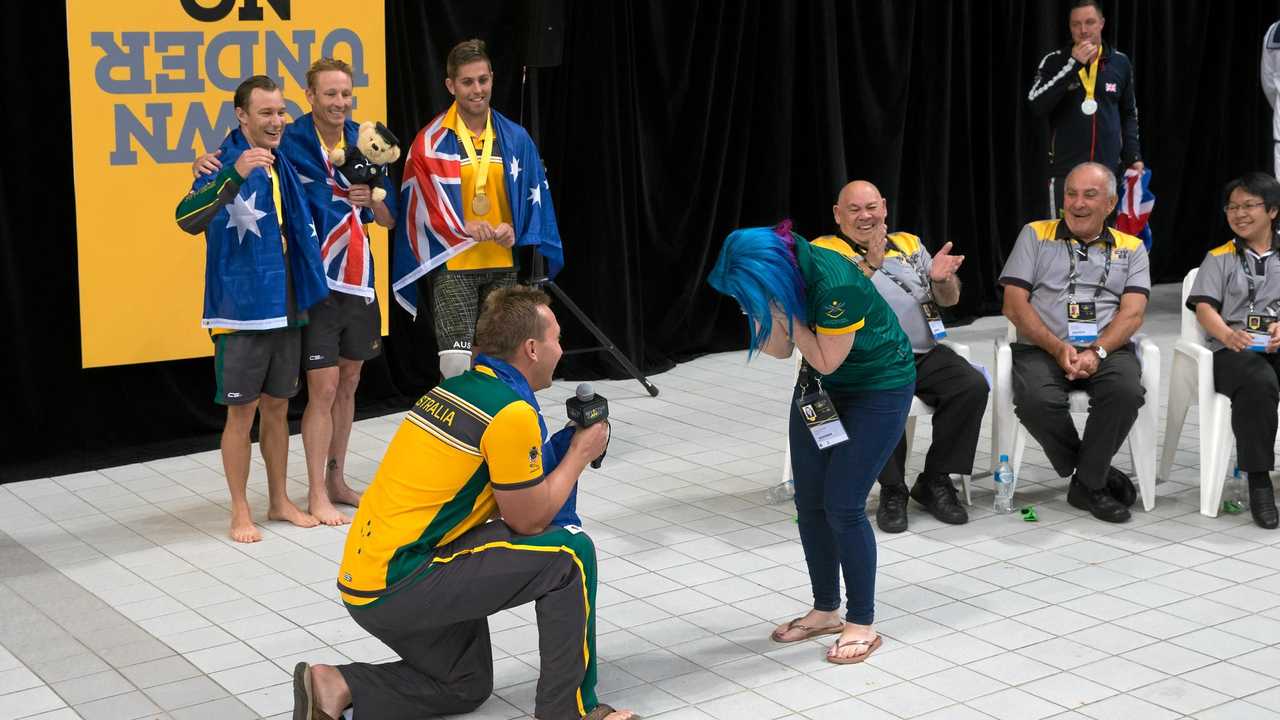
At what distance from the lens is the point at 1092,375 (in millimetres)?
5039

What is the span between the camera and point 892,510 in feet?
16.1

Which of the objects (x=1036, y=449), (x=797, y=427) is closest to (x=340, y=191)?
(x=797, y=427)

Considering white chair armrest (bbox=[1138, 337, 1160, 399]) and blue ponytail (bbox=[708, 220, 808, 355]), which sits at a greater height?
blue ponytail (bbox=[708, 220, 808, 355])

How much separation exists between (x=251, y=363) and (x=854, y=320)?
215cm

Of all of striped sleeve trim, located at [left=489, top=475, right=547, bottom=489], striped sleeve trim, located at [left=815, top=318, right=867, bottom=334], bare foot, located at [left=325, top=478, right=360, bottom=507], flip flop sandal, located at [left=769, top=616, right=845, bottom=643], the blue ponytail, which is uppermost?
the blue ponytail

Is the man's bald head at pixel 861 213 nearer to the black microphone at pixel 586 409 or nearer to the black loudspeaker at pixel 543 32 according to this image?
the black microphone at pixel 586 409

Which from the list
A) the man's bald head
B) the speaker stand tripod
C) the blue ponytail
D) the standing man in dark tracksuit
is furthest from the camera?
the standing man in dark tracksuit

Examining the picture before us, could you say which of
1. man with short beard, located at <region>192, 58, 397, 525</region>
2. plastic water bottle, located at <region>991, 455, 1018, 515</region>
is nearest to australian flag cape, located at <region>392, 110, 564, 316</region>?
man with short beard, located at <region>192, 58, 397, 525</region>

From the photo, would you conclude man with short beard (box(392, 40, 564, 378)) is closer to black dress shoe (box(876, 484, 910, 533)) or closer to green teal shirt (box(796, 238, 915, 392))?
black dress shoe (box(876, 484, 910, 533))

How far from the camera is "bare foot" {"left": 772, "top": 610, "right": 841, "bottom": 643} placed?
395 cm

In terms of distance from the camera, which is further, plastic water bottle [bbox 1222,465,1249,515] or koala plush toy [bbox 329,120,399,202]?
plastic water bottle [bbox 1222,465,1249,515]

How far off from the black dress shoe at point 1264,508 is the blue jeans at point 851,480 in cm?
176

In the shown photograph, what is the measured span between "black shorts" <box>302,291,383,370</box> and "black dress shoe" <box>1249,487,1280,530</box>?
298cm

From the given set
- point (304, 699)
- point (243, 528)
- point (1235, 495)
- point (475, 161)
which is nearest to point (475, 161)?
point (475, 161)
